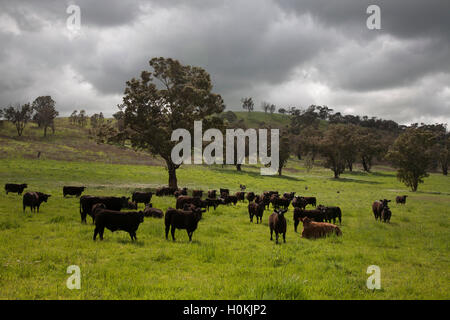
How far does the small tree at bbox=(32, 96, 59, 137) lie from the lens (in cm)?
10556

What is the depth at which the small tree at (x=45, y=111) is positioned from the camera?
106 meters

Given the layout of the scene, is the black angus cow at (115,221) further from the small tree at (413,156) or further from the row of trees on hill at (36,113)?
the row of trees on hill at (36,113)

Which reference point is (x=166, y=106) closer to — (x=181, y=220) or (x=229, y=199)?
(x=229, y=199)

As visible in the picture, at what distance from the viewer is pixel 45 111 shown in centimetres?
10538

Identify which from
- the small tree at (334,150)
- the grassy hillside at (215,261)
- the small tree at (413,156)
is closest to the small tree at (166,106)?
the grassy hillside at (215,261)

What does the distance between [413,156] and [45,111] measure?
385 ft

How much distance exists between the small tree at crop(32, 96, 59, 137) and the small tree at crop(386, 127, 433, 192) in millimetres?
109471

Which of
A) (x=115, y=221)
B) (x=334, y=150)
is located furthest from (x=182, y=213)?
(x=334, y=150)

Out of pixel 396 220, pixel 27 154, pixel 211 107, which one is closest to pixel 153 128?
pixel 211 107

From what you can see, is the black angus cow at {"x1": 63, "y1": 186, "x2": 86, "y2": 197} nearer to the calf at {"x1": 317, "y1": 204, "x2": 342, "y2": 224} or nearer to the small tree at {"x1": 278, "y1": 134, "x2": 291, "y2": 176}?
the calf at {"x1": 317, "y1": 204, "x2": 342, "y2": 224}

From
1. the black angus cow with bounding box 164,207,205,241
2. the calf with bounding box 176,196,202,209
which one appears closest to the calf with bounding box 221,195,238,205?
the calf with bounding box 176,196,202,209

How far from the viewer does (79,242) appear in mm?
10367
